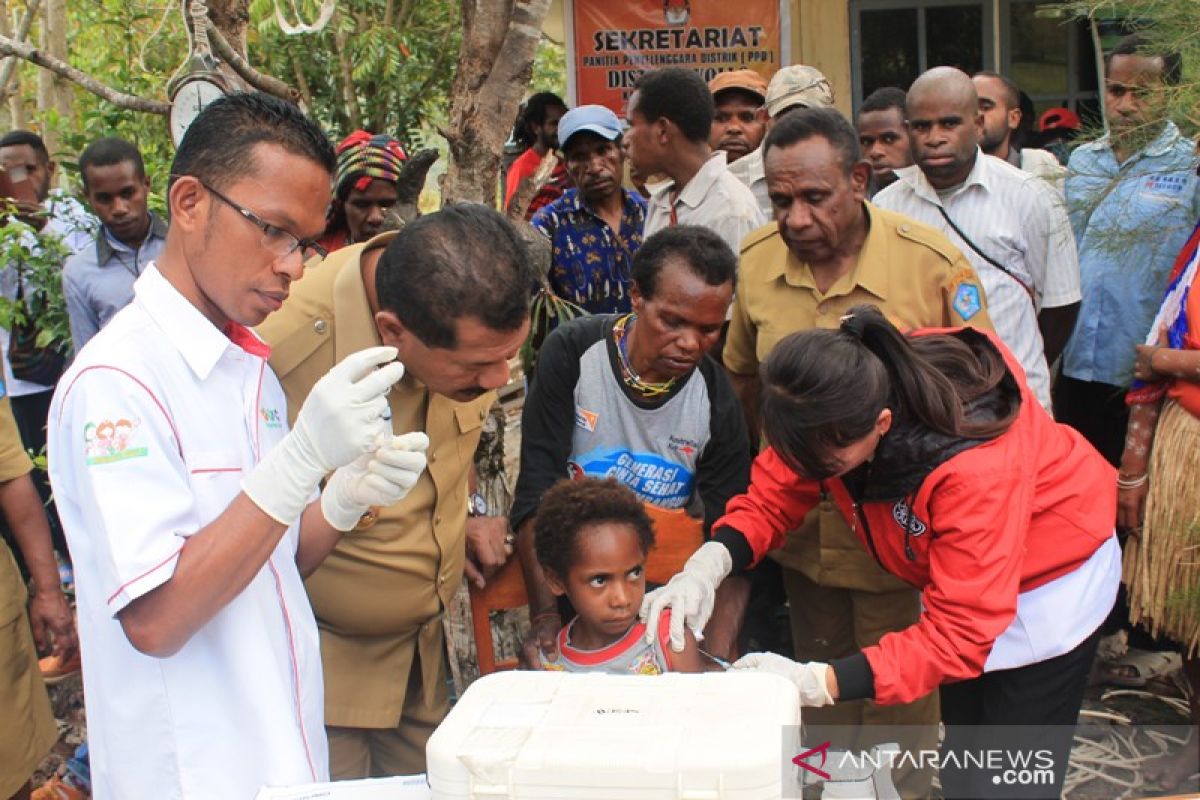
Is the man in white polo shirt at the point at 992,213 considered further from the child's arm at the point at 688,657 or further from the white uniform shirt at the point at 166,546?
the white uniform shirt at the point at 166,546

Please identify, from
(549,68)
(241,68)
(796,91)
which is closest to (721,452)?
(241,68)

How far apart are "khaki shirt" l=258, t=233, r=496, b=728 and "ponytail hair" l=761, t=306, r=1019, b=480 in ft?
2.22

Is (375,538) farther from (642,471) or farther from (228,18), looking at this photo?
(228,18)

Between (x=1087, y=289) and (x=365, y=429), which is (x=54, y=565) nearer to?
(x=365, y=429)

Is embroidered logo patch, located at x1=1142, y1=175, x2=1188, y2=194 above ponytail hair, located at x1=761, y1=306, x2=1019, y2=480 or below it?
above

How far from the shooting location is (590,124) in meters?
4.31

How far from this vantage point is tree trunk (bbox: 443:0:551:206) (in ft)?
11.5

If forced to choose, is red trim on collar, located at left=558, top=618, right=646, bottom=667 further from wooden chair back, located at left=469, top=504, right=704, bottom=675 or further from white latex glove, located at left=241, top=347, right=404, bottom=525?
white latex glove, located at left=241, top=347, right=404, bottom=525

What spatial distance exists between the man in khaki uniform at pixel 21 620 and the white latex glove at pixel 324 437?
4.91ft

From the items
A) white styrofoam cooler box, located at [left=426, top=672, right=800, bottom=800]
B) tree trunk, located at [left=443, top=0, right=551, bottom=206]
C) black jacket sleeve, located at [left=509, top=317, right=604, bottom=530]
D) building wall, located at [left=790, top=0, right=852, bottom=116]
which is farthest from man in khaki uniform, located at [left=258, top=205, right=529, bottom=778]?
building wall, located at [left=790, top=0, right=852, bottom=116]

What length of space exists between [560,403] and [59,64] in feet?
9.01

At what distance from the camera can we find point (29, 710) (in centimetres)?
287

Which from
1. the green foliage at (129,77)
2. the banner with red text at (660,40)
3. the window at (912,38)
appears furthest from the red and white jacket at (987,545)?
the window at (912,38)

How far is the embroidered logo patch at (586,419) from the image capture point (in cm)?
296
